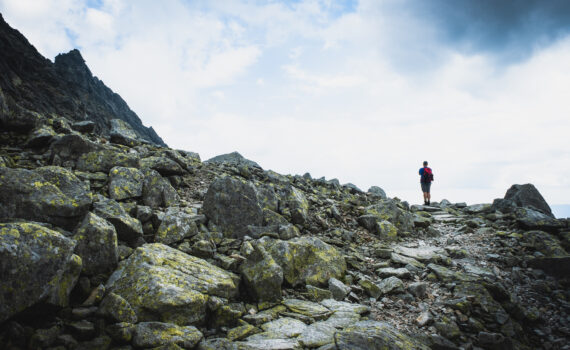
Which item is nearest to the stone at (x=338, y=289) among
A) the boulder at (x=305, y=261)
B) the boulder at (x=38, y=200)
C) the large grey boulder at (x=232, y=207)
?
the boulder at (x=305, y=261)

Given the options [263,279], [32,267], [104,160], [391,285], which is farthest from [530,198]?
[104,160]

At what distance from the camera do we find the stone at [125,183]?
31.2 ft

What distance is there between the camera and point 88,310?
4.72 meters

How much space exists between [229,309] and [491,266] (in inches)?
468

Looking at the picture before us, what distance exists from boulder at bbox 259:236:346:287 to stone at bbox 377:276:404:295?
1.39 m

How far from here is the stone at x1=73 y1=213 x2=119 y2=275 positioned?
219 inches

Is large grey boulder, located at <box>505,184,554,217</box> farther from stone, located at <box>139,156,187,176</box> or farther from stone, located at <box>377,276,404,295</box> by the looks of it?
stone, located at <box>139,156,187,176</box>

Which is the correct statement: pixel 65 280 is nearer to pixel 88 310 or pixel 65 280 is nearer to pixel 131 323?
pixel 88 310

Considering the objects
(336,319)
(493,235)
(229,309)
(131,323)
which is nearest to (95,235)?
(131,323)

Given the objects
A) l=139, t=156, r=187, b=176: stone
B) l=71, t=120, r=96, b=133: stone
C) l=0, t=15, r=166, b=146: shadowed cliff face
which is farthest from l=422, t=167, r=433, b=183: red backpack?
l=0, t=15, r=166, b=146: shadowed cliff face

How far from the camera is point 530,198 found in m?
21.2

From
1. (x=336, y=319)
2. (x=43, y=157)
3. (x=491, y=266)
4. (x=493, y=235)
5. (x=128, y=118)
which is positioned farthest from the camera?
(x=128, y=118)

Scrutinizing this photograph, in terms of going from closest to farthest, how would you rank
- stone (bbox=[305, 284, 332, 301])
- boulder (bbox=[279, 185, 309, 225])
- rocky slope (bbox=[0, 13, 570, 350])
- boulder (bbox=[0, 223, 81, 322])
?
boulder (bbox=[0, 223, 81, 322]), rocky slope (bbox=[0, 13, 570, 350]), stone (bbox=[305, 284, 332, 301]), boulder (bbox=[279, 185, 309, 225])

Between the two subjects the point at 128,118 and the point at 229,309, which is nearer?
the point at 229,309
